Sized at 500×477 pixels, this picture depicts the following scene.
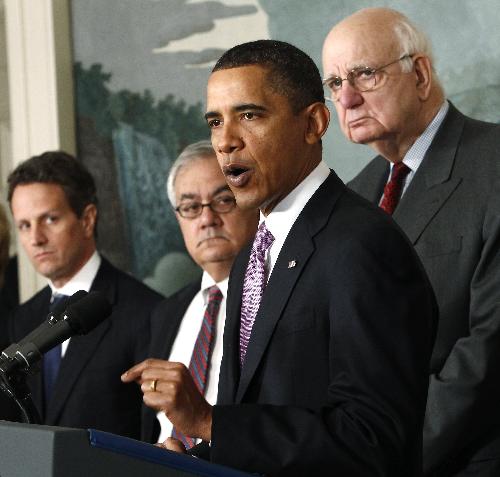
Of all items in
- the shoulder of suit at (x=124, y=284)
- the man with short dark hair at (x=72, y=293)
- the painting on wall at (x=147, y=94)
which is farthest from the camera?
the painting on wall at (x=147, y=94)

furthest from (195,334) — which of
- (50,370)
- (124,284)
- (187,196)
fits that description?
(50,370)

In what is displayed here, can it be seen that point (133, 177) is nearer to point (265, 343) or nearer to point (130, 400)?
point (130, 400)

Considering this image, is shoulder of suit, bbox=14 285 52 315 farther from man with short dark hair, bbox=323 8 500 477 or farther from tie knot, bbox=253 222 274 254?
tie knot, bbox=253 222 274 254

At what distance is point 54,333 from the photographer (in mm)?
2535

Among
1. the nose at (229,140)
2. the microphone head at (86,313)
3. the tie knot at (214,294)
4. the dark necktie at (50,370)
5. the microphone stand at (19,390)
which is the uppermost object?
the nose at (229,140)

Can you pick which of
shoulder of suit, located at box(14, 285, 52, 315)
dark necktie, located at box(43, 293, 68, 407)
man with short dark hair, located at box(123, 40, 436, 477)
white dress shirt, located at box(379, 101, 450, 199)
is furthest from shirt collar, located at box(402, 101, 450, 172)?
shoulder of suit, located at box(14, 285, 52, 315)

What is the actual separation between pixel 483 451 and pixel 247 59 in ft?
4.83

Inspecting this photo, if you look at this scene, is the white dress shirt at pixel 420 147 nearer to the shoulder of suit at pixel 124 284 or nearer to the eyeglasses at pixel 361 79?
the eyeglasses at pixel 361 79

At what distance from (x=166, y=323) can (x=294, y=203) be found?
1.76 m

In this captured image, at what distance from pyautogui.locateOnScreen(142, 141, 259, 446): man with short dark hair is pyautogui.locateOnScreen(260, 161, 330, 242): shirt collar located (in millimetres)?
1444

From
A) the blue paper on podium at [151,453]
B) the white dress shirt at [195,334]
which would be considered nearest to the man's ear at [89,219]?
the white dress shirt at [195,334]

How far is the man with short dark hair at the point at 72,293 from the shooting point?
450 cm

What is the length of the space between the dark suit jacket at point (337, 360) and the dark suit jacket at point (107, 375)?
1.94 meters

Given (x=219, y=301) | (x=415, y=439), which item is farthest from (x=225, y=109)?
(x=219, y=301)
